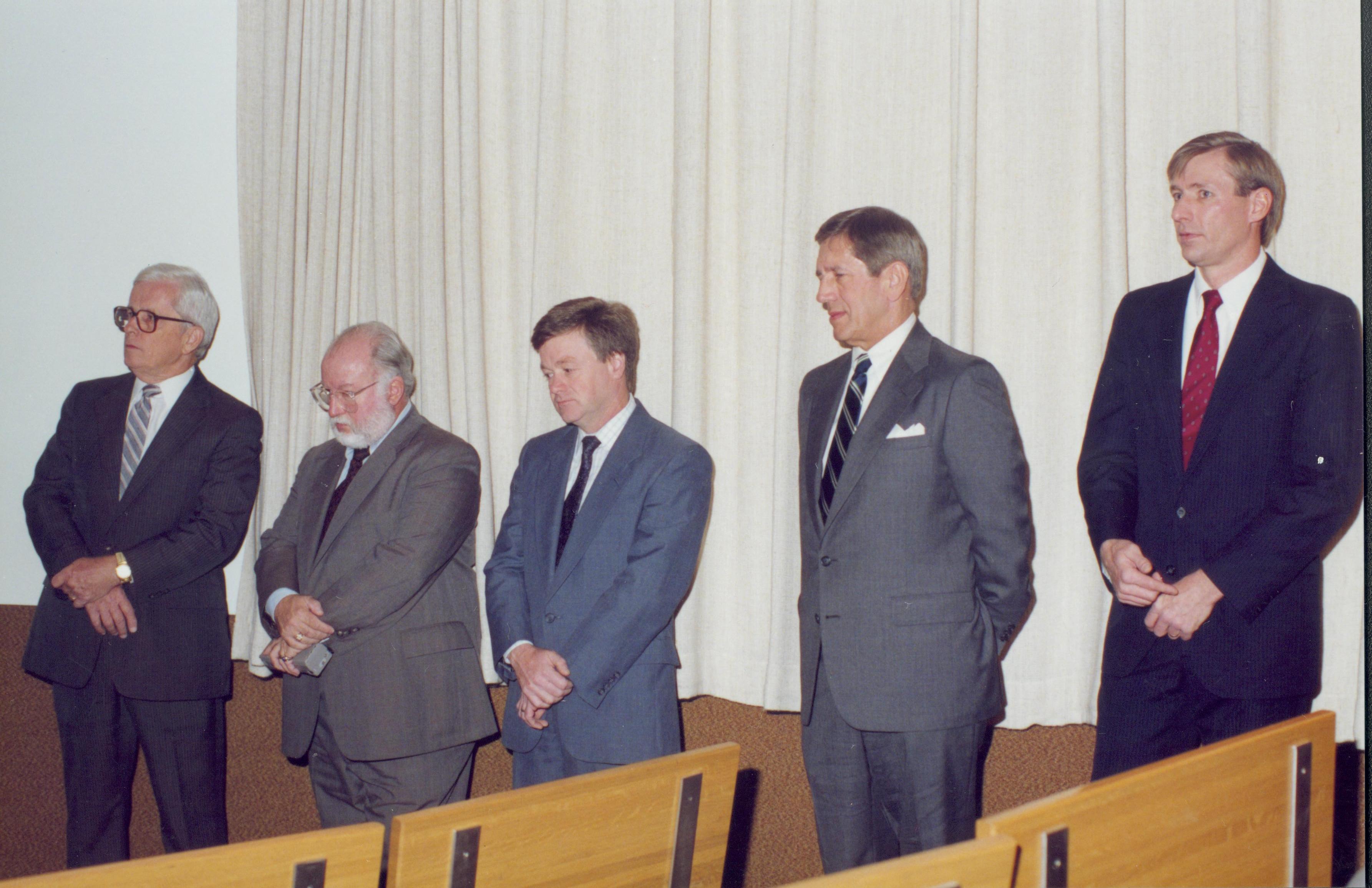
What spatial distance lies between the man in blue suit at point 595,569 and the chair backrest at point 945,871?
4.72ft

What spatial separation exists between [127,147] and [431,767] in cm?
Result: 255

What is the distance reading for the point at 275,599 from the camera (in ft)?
9.25

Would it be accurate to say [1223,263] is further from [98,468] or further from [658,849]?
[98,468]

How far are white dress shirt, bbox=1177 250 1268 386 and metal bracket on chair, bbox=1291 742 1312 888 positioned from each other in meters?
0.94

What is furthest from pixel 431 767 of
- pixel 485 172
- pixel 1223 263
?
pixel 1223 263

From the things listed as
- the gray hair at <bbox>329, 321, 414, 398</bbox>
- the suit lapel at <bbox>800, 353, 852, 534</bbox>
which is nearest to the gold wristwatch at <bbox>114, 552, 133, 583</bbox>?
the gray hair at <bbox>329, 321, 414, 398</bbox>

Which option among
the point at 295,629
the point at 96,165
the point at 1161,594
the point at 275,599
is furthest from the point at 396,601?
the point at 96,165

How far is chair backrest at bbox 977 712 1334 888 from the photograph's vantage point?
1185mm

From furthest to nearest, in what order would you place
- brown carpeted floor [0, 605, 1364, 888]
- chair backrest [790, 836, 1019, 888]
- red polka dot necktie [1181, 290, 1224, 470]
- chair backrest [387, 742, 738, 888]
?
brown carpeted floor [0, 605, 1364, 888] < red polka dot necktie [1181, 290, 1224, 470] < chair backrest [387, 742, 738, 888] < chair backrest [790, 836, 1019, 888]

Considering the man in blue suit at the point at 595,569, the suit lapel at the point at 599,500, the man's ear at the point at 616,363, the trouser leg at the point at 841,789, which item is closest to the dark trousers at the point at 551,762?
the man in blue suit at the point at 595,569

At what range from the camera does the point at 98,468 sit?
3.16 metres

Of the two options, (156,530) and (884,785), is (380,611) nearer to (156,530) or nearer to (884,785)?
(156,530)

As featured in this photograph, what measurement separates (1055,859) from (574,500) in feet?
5.49

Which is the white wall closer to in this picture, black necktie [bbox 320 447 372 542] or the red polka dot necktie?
black necktie [bbox 320 447 372 542]
